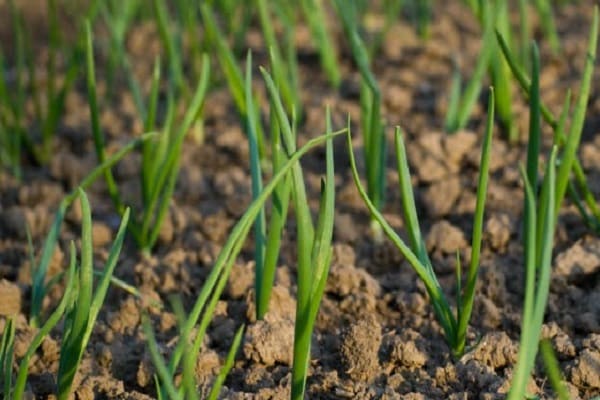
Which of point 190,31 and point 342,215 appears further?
point 190,31

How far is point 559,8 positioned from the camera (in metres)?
3.09

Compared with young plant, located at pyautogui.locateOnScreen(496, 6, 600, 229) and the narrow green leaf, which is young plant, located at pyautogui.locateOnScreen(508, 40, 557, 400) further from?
young plant, located at pyautogui.locateOnScreen(496, 6, 600, 229)

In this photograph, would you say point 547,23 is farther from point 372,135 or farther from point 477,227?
point 477,227

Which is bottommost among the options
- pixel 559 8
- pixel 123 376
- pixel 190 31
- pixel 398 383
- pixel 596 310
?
pixel 123 376

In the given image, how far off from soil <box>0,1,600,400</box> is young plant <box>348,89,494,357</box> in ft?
0.17

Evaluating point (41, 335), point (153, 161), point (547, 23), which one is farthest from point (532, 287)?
point (547, 23)

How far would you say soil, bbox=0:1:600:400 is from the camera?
162 cm

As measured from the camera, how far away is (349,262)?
1.96 meters

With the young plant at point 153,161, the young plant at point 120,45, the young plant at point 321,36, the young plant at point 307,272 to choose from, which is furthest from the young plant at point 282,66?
the young plant at point 307,272

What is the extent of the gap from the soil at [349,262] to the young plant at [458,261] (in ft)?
0.17

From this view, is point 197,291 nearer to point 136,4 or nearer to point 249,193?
point 249,193

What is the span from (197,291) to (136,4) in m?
1.34

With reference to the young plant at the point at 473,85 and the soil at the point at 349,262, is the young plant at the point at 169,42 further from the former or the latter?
the young plant at the point at 473,85

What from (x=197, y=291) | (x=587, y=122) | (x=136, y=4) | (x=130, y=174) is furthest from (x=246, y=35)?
(x=197, y=291)
